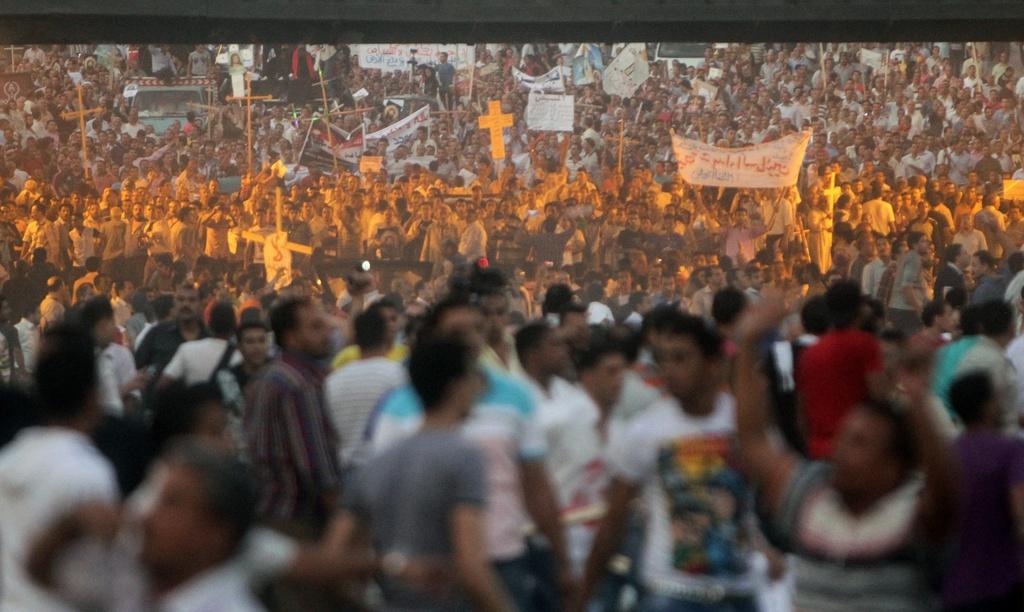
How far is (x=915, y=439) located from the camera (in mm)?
4344

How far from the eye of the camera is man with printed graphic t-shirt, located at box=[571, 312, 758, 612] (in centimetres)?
508

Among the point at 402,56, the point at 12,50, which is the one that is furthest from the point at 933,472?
the point at 12,50

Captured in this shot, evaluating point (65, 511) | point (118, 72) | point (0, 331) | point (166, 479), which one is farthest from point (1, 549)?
point (118, 72)

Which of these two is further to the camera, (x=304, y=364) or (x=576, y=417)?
(x=304, y=364)

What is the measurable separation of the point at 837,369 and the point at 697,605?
2.82 m

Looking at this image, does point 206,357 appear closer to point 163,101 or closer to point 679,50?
point 163,101

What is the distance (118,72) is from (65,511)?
3148cm

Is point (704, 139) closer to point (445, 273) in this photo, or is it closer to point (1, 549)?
point (445, 273)

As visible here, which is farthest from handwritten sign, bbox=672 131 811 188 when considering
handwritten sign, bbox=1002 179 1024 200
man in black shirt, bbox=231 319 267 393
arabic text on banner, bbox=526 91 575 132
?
man in black shirt, bbox=231 319 267 393

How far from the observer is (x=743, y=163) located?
86.4ft

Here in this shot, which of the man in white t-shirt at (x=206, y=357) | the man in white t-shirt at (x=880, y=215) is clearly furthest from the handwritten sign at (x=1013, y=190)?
the man in white t-shirt at (x=206, y=357)

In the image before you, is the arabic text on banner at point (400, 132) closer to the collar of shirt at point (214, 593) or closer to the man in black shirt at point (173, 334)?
the man in black shirt at point (173, 334)

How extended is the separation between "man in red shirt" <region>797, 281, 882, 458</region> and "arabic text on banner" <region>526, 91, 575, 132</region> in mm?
24110

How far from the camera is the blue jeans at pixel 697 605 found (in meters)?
5.08
